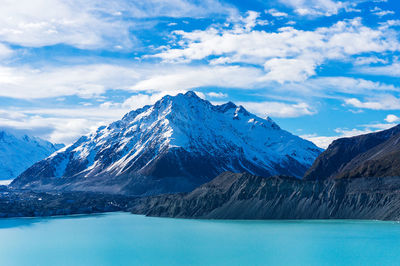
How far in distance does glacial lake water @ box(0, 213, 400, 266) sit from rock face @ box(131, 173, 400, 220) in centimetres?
1370

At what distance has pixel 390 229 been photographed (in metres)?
79.1

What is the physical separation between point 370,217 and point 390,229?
22090 millimetres

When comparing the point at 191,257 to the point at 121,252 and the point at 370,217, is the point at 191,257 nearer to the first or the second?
the point at 121,252

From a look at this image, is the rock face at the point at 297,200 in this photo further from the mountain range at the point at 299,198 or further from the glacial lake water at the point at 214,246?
the glacial lake water at the point at 214,246

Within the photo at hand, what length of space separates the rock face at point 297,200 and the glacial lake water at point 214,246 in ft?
45.0

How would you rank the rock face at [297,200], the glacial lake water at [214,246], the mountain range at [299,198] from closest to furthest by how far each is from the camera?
the glacial lake water at [214,246] < the rock face at [297,200] < the mountain range at [299,198]

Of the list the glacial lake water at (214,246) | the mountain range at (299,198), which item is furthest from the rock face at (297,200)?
the glacial lake water at (214,246)

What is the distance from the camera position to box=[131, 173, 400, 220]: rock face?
10321 cm

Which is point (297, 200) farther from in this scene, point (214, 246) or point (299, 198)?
point (214, 246)

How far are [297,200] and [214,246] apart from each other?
49.3 meters

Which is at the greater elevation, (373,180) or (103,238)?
(373,180)

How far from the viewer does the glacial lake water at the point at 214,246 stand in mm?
53656

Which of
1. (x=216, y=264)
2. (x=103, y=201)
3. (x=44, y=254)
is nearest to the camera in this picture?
(x=216, y=264)

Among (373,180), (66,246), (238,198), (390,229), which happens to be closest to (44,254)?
(66,246)
